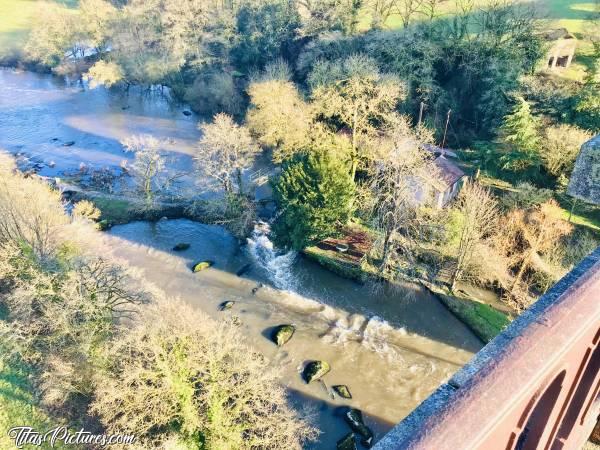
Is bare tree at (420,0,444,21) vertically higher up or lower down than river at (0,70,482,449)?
higher up

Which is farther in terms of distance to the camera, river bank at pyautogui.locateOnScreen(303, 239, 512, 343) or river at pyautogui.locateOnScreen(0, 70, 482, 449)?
river bank at pyautogui.locateOnScreen(303, 239, 512, 343)

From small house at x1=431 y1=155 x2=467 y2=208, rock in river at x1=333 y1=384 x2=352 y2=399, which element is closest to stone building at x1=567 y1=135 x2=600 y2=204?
rock in river at x1=333 y1=384 x2=352 y2=399

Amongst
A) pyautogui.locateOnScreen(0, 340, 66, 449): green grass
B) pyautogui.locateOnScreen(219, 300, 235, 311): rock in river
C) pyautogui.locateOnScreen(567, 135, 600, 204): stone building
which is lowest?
pyautogui.locateOnScreen(0, 340, 66, 449): green grass

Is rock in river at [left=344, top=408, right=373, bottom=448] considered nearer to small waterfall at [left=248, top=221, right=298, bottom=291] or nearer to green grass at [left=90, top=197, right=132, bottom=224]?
small waterfall at [left=248, top=221, right=298, bottom=291]

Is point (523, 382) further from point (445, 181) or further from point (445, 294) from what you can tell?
point (445, 181)

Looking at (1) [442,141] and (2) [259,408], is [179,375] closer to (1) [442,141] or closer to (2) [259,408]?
(2) [259,408]

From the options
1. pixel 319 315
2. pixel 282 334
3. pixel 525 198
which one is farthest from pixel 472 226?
pixel 282 334
